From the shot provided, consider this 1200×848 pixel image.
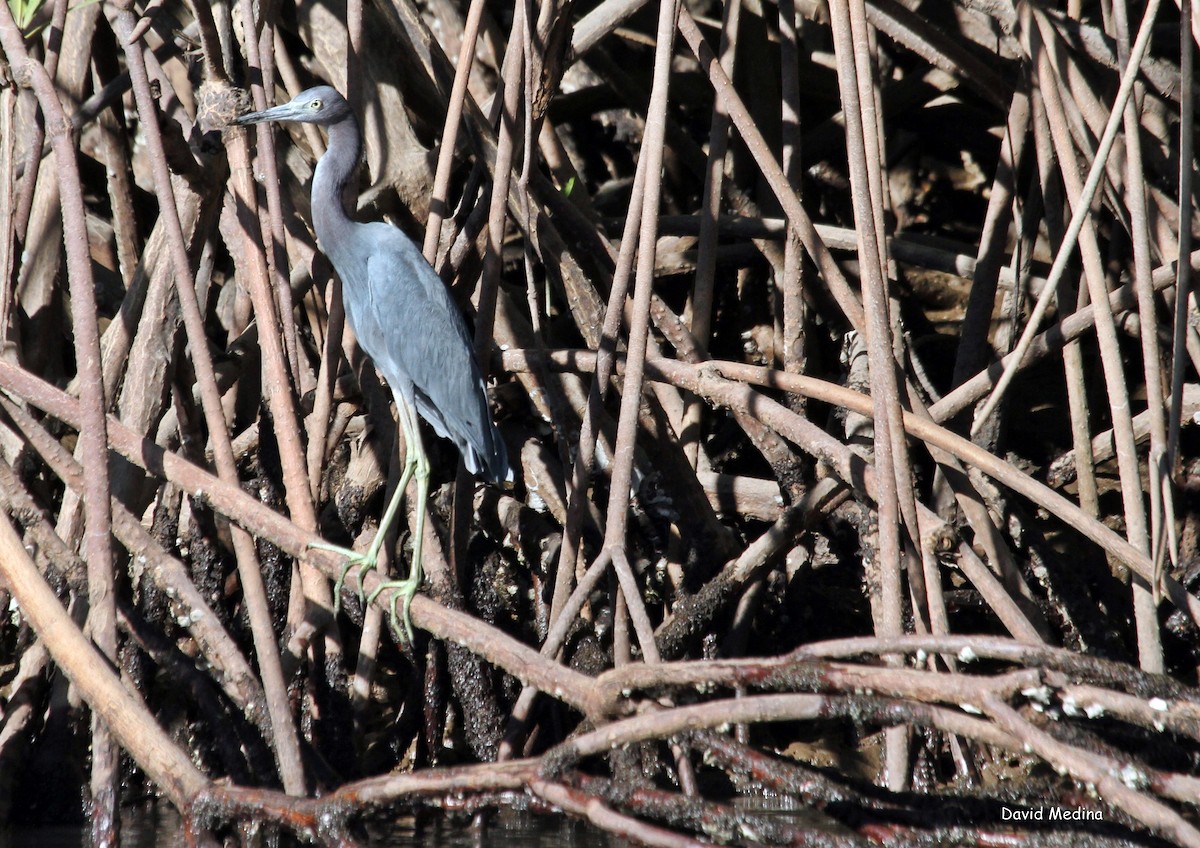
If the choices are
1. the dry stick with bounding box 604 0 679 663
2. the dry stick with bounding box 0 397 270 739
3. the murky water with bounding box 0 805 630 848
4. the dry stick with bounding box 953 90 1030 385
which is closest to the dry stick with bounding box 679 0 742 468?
the dry stick with bounding box 604 0 679 663

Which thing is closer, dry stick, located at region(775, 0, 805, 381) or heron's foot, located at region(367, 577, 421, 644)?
heron's foot, located at region(367, 577, 421, 644)

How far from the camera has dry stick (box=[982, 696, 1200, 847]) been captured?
6.32 feet

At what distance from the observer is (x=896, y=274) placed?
492 centimetres

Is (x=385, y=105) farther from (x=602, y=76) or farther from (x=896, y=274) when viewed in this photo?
(x=896, y=274)

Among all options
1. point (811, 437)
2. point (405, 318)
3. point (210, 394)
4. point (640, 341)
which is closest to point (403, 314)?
point (405, 318)

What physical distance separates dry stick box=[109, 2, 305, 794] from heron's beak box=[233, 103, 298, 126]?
0.89 feet

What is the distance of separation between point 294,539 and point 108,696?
1.86 ft

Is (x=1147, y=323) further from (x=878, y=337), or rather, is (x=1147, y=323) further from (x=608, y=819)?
(x=608, y=819)

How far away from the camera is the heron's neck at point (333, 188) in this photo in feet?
12.1

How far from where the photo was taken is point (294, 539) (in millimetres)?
2939

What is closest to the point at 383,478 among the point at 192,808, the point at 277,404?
the point at 277,404

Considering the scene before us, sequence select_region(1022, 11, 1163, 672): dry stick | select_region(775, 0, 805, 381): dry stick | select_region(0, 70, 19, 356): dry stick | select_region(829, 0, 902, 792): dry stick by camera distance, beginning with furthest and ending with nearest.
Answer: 1. select_region(775, 0, 805, 381): dry stick
2. select_region(0, 70, 19, 356): dry stick
3. select_region(1022, 11, 1163, 672): dry stick
4. select_region(829, 0, 902, 792): dry stick

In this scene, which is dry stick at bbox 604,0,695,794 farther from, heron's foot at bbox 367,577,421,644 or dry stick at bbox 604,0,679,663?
heron's foot at bbox 367,577,421,644

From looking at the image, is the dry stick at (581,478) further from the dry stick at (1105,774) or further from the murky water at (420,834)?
the dry stick at (1105,774)
